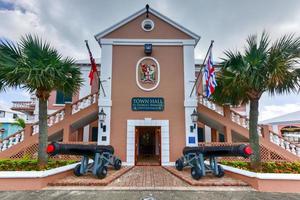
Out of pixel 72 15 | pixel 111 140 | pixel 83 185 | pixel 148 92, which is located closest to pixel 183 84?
pixel 148 92

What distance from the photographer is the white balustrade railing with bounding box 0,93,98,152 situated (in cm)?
859

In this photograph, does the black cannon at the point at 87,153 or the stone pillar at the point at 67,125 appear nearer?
the black cannon at the point at 87,153

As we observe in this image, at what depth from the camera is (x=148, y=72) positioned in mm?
10062

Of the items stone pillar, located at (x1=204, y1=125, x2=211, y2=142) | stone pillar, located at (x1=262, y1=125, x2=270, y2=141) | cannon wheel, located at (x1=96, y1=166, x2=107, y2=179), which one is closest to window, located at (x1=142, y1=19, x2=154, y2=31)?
stone pillar, located at (x1=204, y1=125, x2=211, y2=142)

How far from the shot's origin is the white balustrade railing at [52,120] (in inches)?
338

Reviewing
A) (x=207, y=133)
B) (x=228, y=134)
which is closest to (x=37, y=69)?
(x=228, y=134)

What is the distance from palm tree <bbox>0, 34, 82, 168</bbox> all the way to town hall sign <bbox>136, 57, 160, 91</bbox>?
4.01 meters

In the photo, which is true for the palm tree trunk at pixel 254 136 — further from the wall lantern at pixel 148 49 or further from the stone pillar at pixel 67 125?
the stone pillar at pixel 67 125

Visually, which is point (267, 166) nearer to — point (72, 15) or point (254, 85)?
point (254, 85)

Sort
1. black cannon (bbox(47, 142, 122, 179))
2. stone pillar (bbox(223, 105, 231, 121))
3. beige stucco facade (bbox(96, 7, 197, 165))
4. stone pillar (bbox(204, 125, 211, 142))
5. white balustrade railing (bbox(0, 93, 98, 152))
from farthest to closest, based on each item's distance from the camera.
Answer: stone pillar (bbox(204, 125, 211, 142))
stone pillar (bbox(223, 105, 231, 121))
beige stucco facade (bbox(96, 7, 197, 165))
white balustrade railing (bbox(0, 93, 98, 152))
black cannon (bbox(47, 142, 122, 179))

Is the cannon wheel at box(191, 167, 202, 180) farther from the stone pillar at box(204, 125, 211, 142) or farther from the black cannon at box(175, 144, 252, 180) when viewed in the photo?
the stone pillar at box(204, 125, 211, 142)

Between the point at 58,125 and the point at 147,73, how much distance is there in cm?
586

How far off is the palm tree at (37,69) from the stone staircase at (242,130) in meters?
7.55

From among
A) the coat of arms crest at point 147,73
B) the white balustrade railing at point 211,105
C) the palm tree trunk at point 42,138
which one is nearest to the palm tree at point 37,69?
the palm tree trunk at point 42,138
